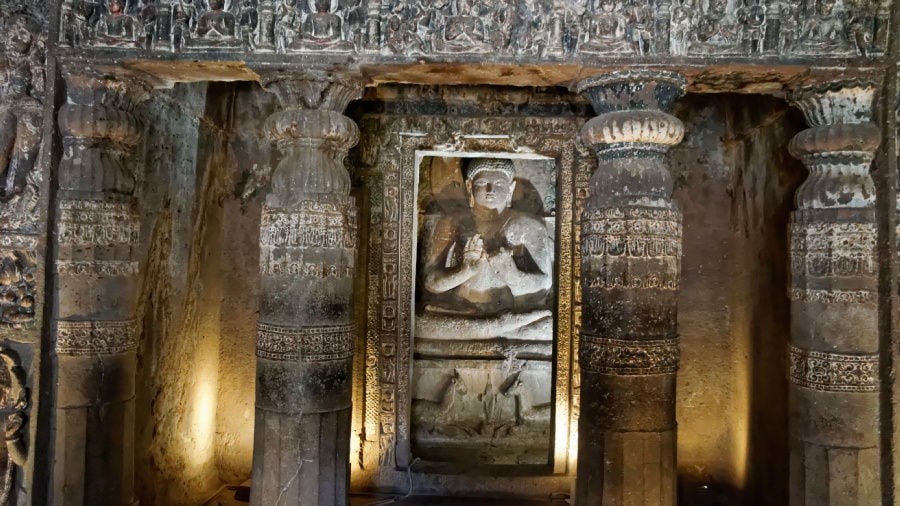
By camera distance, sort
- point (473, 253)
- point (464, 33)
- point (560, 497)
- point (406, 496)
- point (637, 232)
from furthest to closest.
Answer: point (473, 253) → point (406, 496) → point (560, 497) → point (464, 33) → point (637, 232)

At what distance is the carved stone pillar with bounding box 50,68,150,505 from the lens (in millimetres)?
3793

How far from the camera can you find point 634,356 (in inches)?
141

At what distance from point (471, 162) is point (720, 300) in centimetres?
284

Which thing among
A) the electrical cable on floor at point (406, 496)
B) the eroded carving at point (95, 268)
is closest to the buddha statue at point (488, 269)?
the electrical cable on floor at point (406, 496)

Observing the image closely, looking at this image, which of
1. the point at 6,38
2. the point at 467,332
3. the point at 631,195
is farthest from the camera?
the point at 467,332

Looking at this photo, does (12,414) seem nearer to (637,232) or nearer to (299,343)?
(299,343)

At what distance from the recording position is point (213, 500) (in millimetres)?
5172

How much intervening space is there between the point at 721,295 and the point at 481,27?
346 centimetres

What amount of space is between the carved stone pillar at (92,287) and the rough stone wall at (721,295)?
4713mm

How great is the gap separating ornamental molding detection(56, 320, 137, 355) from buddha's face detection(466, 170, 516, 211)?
352 cm

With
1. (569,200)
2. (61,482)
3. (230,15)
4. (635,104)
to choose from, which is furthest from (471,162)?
(61,482)

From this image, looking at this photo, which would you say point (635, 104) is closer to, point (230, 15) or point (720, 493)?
point (230, 15)

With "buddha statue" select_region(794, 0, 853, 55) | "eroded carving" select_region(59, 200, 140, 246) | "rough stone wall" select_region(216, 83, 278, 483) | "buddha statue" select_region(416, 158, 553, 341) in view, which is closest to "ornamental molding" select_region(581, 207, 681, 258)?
"buddha statue" select_region(794, 0, 853, 55)

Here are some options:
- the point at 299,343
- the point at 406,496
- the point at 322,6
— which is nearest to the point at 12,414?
the point at 299,343
